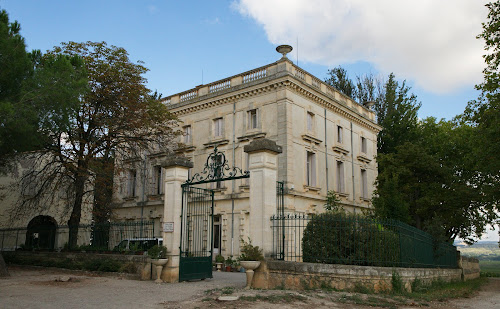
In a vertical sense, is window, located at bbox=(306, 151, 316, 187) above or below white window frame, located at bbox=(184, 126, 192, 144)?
below

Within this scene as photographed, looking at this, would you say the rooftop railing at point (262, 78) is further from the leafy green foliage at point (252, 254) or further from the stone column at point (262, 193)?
the leafy green foliage at point (252, 254)

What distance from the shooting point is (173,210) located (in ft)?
45.2

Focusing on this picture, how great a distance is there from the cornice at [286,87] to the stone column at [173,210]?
35.9 ft

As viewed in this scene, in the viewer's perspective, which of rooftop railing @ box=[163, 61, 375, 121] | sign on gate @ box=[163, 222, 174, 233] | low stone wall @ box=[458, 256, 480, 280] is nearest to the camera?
sign on gate @ box=[163, 222, 174, 233]

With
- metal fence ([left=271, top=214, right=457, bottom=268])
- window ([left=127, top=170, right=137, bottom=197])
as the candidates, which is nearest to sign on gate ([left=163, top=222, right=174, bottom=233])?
metal fence ([left=271, top=214, right=457, bottom=268])

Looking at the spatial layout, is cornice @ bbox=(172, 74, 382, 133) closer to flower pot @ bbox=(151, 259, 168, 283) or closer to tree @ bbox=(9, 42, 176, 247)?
tree @ bbox=(9, 42, 176, 247)

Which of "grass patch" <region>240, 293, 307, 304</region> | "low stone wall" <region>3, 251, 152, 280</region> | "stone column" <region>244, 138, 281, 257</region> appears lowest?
"grass patch" <region>240, 293, 307, 304</region>

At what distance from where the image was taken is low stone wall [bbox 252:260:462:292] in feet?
34.4

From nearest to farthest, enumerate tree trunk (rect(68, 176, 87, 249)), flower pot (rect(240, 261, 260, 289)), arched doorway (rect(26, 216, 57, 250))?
flower pot (rect(240, 261, 260, 289)) → tree trunk (rect(68, 176, 87, 249)) → arched doorway (rect(26, 216, 57, 250))

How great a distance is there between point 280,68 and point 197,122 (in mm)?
6915

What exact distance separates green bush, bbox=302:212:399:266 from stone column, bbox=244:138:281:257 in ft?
3.64

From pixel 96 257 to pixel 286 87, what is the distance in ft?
43.1

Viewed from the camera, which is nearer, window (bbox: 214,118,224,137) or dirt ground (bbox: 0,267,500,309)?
dirt ground (bbox: 0,267,500,309)

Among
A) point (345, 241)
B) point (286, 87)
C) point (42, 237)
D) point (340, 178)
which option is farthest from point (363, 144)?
point (42, 237)
